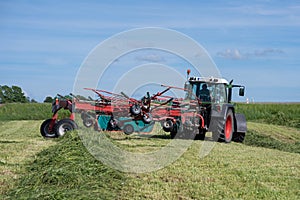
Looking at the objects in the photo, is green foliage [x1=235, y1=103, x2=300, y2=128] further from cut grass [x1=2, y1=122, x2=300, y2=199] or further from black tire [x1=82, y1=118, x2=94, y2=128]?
cut grass [x1=2, y1=122, x2=300, y2=199]

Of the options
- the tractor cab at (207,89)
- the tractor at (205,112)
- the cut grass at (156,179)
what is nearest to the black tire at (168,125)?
the tractor at (205,112)

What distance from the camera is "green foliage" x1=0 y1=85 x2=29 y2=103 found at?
49.3 m

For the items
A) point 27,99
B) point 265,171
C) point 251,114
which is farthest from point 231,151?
point 27,99

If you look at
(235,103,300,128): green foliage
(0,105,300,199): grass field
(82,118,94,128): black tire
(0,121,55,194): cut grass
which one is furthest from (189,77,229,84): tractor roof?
(235,103,300,128): green foliage

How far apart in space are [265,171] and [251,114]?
933 inches

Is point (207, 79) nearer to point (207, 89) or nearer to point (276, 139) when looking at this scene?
point (207, 89)

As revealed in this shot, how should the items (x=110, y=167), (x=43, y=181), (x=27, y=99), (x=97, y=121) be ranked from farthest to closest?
(x=27, y=99), (x=97, y=121), (x=110, y=167), (x=43, y=181)

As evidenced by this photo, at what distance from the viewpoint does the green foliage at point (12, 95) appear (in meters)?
49.3

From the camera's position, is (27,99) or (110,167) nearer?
(110,167)

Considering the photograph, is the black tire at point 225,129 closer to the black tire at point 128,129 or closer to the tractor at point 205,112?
the tractor at point 205,112

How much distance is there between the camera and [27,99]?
161 feet

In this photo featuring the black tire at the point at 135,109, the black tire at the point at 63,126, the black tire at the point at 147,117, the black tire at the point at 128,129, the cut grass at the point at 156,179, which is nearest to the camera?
the cut grass at the point at 156,179

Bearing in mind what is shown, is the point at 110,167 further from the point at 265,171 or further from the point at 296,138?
the point at 296,138

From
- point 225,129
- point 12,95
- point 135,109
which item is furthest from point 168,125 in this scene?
point 12,95
